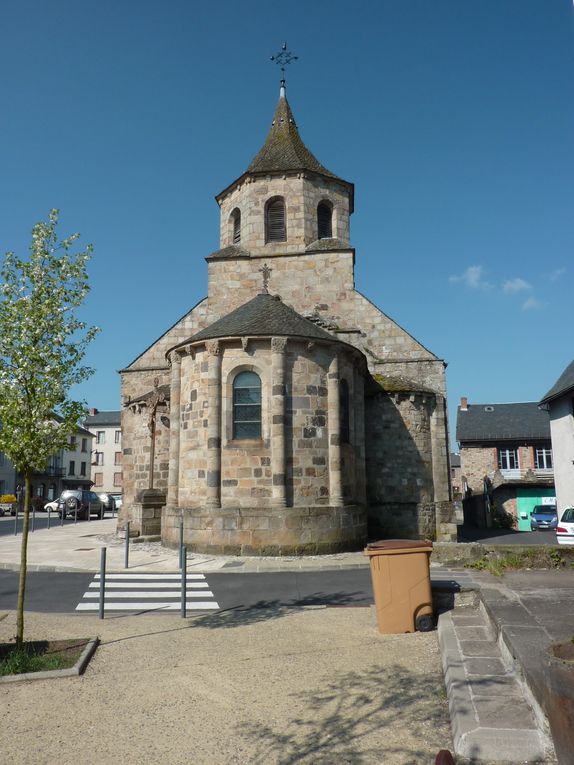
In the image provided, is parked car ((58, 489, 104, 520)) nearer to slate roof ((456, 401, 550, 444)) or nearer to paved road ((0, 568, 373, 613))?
slate roof ((456, 401, 550, 444))

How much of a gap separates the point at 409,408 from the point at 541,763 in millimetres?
16340

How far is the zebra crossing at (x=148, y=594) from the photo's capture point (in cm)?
870

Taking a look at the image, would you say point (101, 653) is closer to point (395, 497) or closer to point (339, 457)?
point (339, 457)

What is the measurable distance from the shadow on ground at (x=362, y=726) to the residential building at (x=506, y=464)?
29.5 meters

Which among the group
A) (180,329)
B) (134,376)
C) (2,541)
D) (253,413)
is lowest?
(2,541)

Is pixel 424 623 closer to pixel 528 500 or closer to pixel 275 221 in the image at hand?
pixel 275 221

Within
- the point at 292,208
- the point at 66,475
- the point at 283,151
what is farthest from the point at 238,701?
the point at 66,475

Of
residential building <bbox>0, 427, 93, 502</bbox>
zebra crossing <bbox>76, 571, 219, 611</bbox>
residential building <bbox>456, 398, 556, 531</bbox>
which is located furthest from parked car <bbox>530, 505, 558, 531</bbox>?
residential building <bbox>0, 427, 93, 502</bbox>

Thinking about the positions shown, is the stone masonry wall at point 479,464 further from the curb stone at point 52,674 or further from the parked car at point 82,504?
the curb stone at point 52,674

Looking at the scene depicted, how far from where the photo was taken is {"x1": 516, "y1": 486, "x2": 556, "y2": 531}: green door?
3241 centimetres

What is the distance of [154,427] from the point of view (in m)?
19.7

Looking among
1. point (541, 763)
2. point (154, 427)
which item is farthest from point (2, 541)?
point (541, 763)

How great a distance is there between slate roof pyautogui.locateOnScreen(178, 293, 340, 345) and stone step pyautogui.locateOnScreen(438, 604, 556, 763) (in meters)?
10.2

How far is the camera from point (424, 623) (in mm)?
6742
